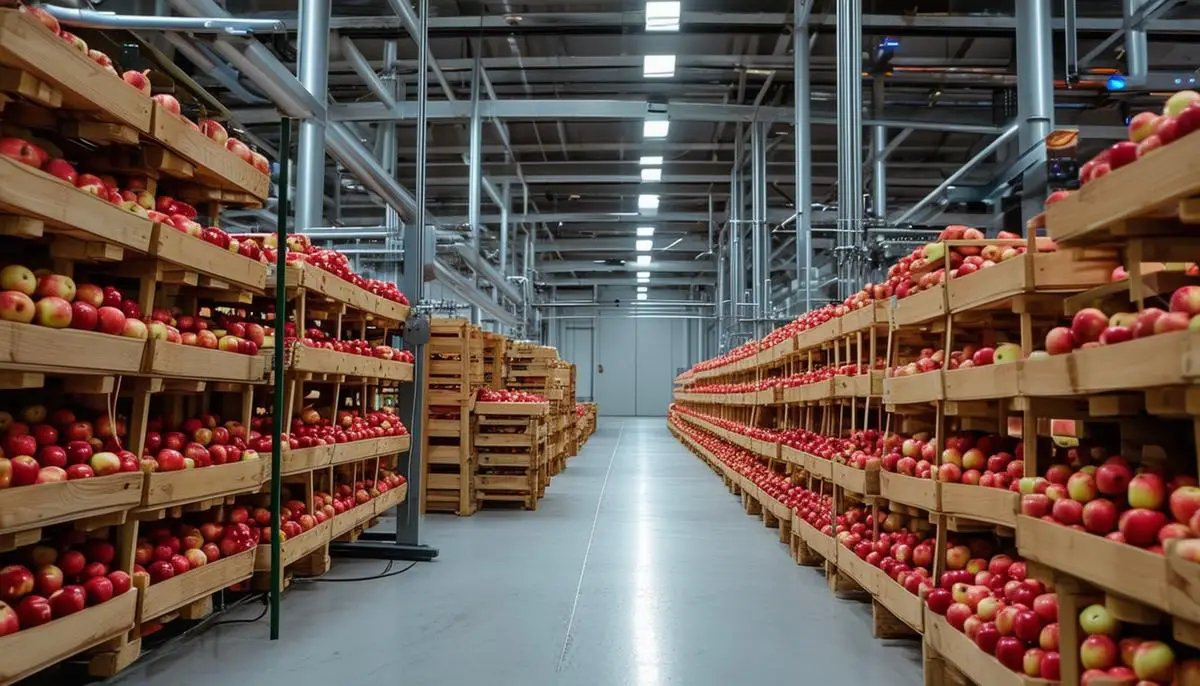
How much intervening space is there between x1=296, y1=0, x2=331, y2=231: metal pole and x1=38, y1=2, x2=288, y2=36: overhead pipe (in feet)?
12.5

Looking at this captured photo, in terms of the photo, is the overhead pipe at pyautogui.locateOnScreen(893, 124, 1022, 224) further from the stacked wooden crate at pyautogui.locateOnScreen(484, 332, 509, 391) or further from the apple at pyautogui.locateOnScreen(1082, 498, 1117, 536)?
the apple at pyautogui.locateOnScreen(1082, 498, 1117, 536)

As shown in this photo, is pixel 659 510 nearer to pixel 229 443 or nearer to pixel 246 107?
pixel 229 443

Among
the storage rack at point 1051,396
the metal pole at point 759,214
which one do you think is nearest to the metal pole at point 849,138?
the storage rack at point 1051,396

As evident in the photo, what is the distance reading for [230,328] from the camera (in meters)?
4.77

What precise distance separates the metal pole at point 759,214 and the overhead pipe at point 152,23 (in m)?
11.8

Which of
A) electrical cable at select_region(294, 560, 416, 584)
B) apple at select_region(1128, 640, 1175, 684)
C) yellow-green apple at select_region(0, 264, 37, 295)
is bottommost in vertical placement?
electrical cable at select_region(294, 560, 416, 584)

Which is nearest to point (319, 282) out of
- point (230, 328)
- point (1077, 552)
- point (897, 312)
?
point (230, 328)

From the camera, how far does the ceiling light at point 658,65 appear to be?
12.9 m

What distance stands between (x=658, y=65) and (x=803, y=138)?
266 cm

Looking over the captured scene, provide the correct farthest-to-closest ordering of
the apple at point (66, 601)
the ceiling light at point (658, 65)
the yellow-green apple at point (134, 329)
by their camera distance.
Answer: the ceiling light at point (658, 65) → the yellow-green apple at point (134, 329) → the apple at point (66, 601)

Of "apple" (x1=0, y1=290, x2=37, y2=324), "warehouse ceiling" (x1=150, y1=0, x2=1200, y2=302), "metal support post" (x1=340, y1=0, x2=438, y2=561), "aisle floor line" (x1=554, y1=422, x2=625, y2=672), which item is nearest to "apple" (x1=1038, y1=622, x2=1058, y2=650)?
"aisle floor line" (x1=554, y1=422, x2=625, y2=672)

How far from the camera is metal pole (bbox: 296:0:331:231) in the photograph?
8039mm

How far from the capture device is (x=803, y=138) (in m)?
12.4

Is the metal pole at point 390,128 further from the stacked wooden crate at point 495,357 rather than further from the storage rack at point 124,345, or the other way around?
the storage rack at point 124,345
